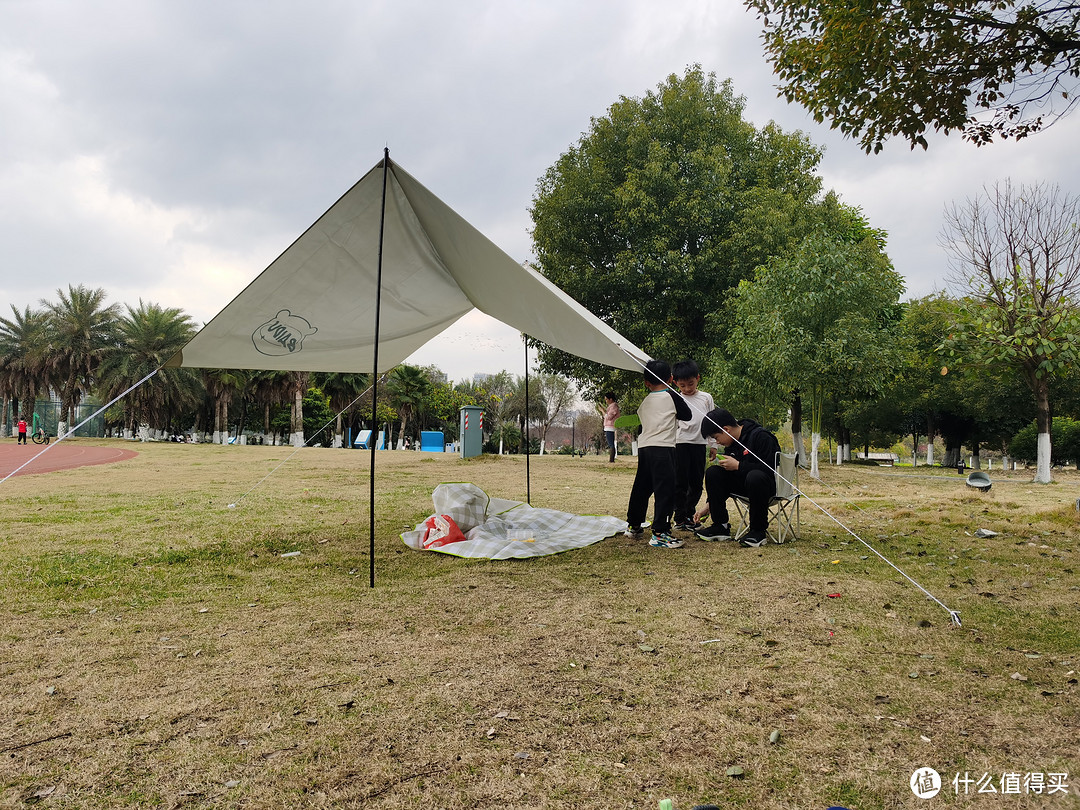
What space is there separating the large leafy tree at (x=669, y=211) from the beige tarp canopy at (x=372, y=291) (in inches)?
437

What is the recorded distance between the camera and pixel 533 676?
2604 millimetres

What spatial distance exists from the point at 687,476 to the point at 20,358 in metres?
48.0

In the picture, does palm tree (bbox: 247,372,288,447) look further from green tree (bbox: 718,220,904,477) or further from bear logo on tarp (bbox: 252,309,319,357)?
bear logo on tarp (bbox: 252,309,319,357)

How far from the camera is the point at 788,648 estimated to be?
291 centimetres

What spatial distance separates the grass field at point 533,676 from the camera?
6.04ft

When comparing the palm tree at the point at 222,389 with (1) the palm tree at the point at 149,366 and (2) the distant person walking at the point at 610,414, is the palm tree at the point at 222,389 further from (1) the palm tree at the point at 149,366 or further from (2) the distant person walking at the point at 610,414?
(2) the distant person walking at the point at 610,414

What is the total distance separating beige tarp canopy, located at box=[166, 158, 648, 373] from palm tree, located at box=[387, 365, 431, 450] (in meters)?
35.9

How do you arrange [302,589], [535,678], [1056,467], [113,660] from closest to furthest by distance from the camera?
1. [535,678]
2. [113,660]
3. [302,589]
4. [1056,467]

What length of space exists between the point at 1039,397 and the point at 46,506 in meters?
18.9

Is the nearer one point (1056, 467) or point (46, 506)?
point (46, 506)

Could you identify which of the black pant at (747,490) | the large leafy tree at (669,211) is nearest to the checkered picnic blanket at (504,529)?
the black pant at (747,490)

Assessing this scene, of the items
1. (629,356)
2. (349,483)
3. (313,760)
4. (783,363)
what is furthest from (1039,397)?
(313,760)

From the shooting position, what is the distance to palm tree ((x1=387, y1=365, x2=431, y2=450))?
4181 cm

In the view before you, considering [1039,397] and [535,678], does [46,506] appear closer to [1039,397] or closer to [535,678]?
[535,678]
